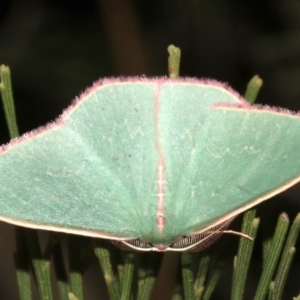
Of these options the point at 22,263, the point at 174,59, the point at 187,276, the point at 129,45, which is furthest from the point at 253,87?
the point at 129,45

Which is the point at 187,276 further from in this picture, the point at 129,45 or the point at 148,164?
the point at 129,45

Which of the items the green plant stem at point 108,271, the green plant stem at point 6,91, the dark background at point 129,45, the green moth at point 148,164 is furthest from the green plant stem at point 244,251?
the dark background at point 129,45

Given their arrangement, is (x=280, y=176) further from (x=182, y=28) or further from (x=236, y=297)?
(x=182, y=28)

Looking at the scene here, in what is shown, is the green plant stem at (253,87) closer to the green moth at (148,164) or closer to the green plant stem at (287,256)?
the green moth at (148,164)

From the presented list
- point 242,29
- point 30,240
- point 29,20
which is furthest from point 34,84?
point 30,240

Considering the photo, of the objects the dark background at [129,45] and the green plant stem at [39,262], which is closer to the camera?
the green plant stem at [39,262]

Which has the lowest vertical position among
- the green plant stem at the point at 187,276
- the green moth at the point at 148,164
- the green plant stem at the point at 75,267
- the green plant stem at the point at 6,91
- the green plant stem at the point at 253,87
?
the green plant stem at the point at 187,276

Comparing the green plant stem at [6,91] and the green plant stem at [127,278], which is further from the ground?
the green plant stem at [6,91]

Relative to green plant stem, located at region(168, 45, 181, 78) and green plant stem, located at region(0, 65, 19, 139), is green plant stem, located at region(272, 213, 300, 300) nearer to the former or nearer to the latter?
green plant stem, located at region(168, 45, 181, 78)
